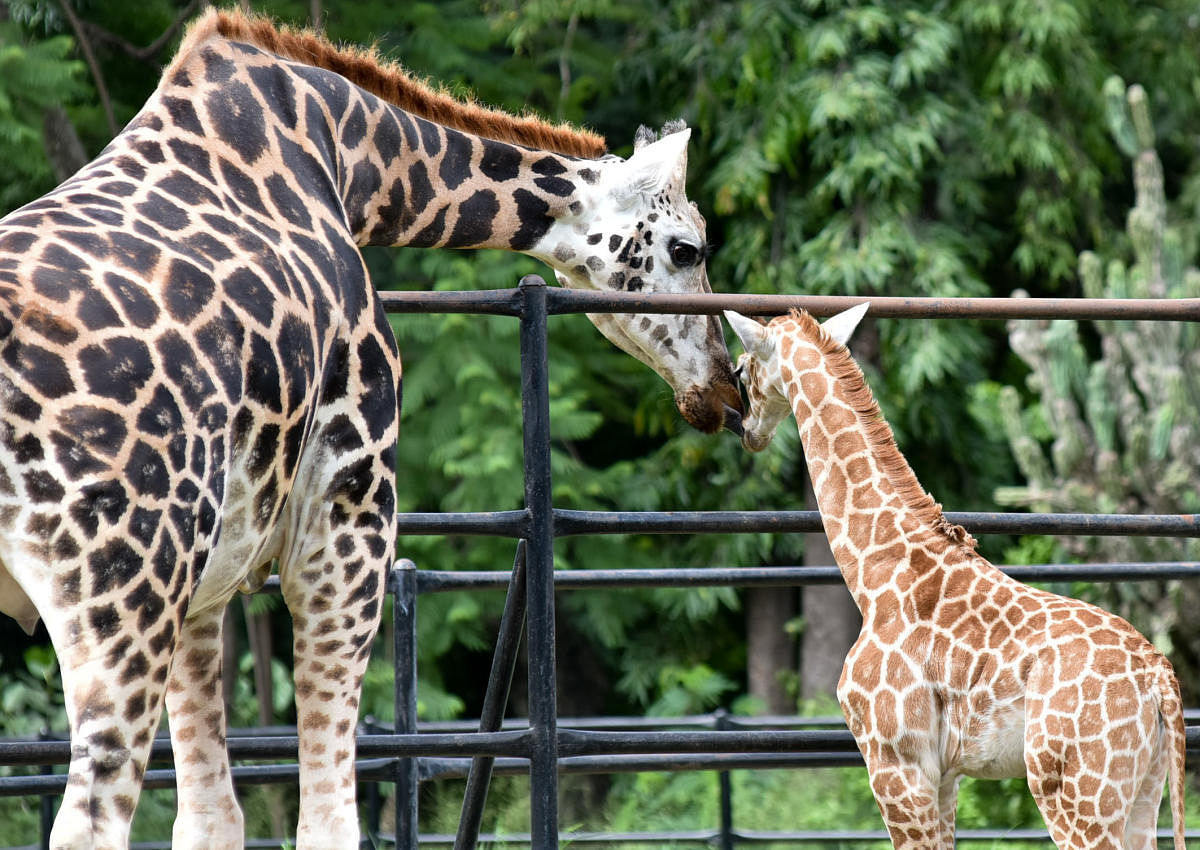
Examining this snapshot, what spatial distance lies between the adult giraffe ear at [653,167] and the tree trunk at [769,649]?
6.29 meters

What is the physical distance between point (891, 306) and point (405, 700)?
1.69 metres

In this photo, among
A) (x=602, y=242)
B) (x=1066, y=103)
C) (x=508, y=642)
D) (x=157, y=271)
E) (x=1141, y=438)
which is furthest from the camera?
(x=1066, y=103)

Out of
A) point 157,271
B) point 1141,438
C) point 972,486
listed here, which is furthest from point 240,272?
point 972,486

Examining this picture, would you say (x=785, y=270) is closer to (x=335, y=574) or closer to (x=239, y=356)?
(x=335, y=574)

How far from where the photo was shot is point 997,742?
267 cm

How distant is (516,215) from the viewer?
346 cm

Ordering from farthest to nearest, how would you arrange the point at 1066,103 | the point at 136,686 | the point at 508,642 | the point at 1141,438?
1. the point at 1066,103
2. the point at 1141,438
3. the point at 508,642
4. the point at 136,686

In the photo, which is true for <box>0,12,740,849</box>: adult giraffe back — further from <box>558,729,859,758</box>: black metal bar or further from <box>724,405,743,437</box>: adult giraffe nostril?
<box>558,729,859,758</box>: black metal bar

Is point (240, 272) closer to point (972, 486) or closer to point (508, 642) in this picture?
point (508, 642)

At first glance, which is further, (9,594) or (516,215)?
(516,215)

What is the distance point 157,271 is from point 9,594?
555 mm

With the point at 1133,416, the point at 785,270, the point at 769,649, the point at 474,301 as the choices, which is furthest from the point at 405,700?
the point at 769,649

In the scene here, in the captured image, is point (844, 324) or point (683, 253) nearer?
point (844, 324)

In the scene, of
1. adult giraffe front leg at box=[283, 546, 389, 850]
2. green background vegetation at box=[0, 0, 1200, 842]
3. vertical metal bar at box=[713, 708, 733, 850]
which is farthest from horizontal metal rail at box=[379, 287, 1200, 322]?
green background vegetation at box=[0, 0, 1200, 842]
